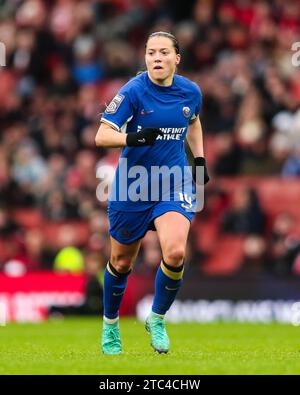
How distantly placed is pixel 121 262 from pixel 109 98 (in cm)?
1169

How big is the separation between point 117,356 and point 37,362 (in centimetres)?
73

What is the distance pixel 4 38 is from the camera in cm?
2200

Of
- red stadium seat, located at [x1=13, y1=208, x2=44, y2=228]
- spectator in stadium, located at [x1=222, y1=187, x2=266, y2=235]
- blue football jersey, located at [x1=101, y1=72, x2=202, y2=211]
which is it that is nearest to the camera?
blue football jersey, located at [x1=101, y1=72, x2=202, y2=211]

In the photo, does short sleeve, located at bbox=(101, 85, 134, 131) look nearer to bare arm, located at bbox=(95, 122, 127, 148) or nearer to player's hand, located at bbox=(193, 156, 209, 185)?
bare arm, located at bbox=(95, 122, 127, 148)

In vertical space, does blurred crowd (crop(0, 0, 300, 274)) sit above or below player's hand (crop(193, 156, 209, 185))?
above

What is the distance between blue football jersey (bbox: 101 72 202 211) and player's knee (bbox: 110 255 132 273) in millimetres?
381

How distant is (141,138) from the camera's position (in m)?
8.46

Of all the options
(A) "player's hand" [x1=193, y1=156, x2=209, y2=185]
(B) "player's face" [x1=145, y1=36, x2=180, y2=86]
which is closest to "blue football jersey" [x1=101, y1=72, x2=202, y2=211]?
(B) "player's face" [x1=145, y1=36, x2=180, y2=86]

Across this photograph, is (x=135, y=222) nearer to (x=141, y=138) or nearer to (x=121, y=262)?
(x=121, y=262)

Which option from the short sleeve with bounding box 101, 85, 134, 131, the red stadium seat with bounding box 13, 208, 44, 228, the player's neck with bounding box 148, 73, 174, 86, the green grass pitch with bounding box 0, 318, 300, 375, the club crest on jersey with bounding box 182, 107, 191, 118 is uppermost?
the red stadium seat with bounding box 13, 208, 44, 228

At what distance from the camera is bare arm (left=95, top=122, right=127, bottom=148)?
8492 millimetres

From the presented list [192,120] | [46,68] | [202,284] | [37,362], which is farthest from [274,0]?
[37,362]

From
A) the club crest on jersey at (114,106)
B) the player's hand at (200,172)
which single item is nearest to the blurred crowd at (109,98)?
the player's hand at (200,172)

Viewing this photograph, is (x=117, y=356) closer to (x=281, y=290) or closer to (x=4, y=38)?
(x=281, y=290)
